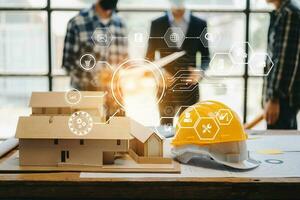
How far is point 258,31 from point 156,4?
63 cm

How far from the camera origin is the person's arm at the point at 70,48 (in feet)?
8.18

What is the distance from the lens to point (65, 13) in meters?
2.71

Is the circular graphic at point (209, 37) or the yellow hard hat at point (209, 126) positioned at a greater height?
the circular graphic at point (209, 37)

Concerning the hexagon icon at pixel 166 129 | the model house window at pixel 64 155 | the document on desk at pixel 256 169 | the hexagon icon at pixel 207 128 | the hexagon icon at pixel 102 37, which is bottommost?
the document on desk at pixel 256 169

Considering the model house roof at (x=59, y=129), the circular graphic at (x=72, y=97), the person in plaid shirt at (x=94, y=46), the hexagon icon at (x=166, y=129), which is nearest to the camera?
the model house roof at (x=59, y=129)

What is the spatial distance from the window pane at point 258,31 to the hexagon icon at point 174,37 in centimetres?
44

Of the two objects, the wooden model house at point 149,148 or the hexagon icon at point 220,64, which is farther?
the hexagon icon at point 220,64

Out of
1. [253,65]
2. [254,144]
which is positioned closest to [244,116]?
[253,65]

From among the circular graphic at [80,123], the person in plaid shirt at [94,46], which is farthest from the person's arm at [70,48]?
the circular graphic at [80,123]

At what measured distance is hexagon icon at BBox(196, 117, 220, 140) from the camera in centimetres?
138

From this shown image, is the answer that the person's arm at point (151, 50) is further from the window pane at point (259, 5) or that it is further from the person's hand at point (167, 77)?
the window pane at point (259, 5)

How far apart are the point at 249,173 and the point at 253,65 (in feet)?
4.75

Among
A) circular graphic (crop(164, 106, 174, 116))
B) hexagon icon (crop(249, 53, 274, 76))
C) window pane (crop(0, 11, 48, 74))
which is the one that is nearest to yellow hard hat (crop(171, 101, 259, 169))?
circular graphic (crop(164, 106, 174, 116))

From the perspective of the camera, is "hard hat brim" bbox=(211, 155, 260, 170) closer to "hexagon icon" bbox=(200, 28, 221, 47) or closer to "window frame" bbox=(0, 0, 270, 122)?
"hexagon icon" bbox=(200, 28, 221, 47)
